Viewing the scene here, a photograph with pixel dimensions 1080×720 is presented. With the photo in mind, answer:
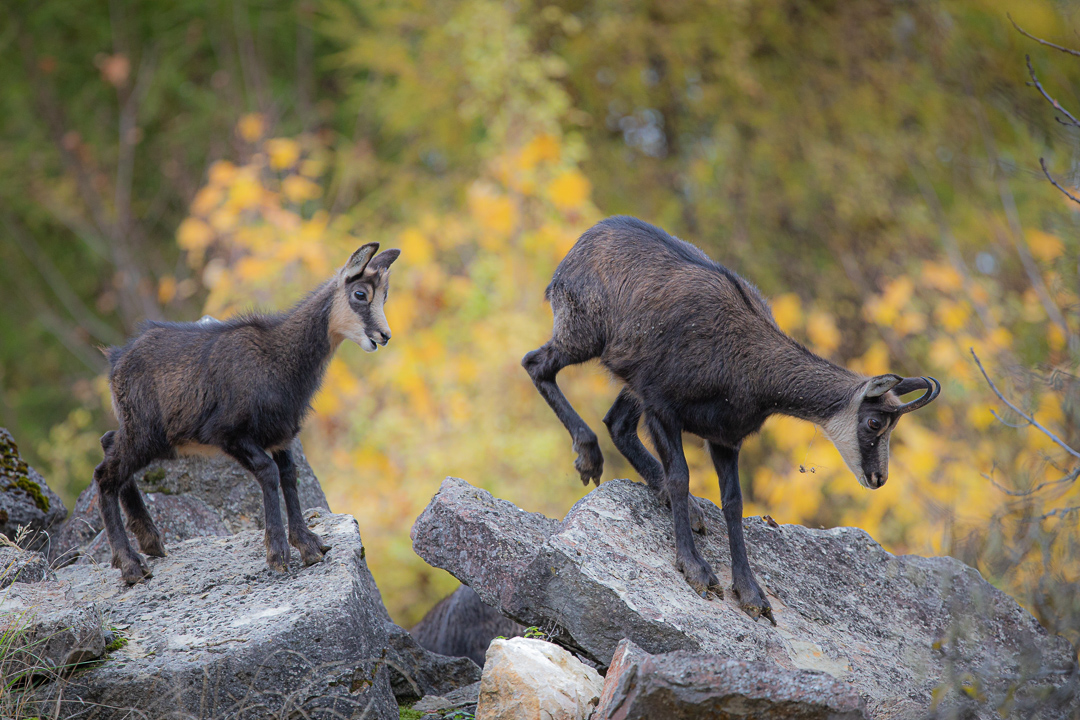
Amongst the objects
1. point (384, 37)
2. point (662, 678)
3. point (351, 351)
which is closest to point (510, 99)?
point (384, 37)

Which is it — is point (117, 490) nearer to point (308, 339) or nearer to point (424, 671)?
point (308, 339)

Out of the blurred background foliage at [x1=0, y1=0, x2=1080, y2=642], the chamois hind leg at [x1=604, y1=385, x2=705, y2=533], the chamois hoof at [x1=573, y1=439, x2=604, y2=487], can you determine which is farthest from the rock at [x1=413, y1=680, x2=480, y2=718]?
the blurred background foliage at [x1=0, y1=0, x2=1080, y2=642]

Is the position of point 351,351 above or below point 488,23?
below

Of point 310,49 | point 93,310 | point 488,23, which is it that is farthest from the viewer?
point 93,310

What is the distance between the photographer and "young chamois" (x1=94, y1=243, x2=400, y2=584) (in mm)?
4934

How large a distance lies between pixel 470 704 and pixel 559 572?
38.6 inches

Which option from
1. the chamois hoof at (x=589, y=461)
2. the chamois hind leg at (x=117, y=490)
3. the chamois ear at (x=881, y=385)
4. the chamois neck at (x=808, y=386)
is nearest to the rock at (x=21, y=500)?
the chamois hind leg at (x=117, y=490)

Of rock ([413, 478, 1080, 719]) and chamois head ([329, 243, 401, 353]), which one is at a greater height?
chamois head ([329, 243, 401, 353])

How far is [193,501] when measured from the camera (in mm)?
6156

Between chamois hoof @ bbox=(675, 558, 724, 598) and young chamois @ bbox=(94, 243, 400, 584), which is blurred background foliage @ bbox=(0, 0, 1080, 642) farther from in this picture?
young chamois @ bbox=(94, 243, 400, 584)

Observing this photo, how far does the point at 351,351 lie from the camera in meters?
13.1

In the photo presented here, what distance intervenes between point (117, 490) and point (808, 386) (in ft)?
12.0

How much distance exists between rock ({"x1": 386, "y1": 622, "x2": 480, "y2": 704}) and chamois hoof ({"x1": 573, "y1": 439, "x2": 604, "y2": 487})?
1.29m

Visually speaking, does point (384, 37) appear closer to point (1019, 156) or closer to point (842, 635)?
point (1019, 156)
